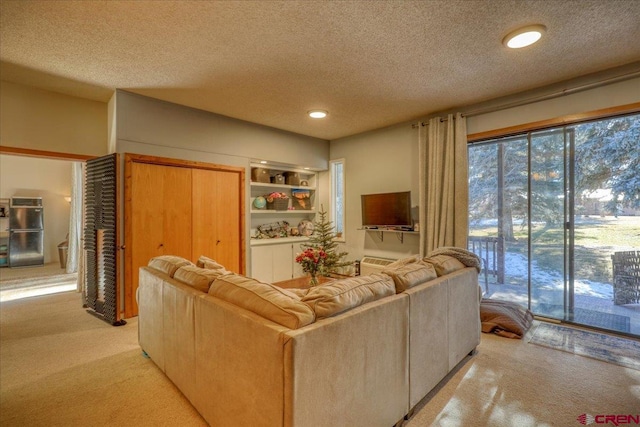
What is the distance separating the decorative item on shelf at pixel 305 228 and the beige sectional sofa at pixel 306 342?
3.41 metres

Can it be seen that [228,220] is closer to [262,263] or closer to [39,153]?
[262,263]

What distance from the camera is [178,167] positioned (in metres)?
3.87

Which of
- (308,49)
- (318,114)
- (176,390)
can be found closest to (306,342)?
(176,390)

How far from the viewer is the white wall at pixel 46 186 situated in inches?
275

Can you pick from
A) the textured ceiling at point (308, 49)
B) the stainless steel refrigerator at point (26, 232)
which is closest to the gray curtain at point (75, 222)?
the stainless steel refrigerator at point (26, 232)

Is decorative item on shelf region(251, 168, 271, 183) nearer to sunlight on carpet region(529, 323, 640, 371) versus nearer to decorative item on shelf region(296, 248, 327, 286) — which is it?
decorative item on shelf region(296, 248, 327, 286)

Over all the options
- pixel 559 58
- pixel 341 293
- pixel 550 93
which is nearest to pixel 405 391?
pixel 341 293

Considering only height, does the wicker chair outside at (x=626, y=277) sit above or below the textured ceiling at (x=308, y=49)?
below

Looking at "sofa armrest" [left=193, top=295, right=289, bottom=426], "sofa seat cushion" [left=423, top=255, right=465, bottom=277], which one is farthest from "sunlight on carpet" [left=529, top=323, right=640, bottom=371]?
"sofa armrest" [left=193, top=295, right=289, bottom=426]

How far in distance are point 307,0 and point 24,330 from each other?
4.21 meters

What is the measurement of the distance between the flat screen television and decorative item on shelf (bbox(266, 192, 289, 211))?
133cm

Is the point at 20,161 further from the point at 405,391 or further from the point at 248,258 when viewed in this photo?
the point at 405,391

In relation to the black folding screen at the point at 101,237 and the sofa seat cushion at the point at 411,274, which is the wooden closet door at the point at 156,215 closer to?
the black folding screen at the point at 101,237

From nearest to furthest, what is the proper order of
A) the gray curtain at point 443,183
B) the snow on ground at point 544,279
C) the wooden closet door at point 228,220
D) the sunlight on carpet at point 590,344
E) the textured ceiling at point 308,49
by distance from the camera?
the textured ceiling at point 308,49 → the sunlight on carpet at point 590,344 → the snow on ground at point 544,279 → the gray curtain at point 443,183 → the wooden closet door at point 228,220
